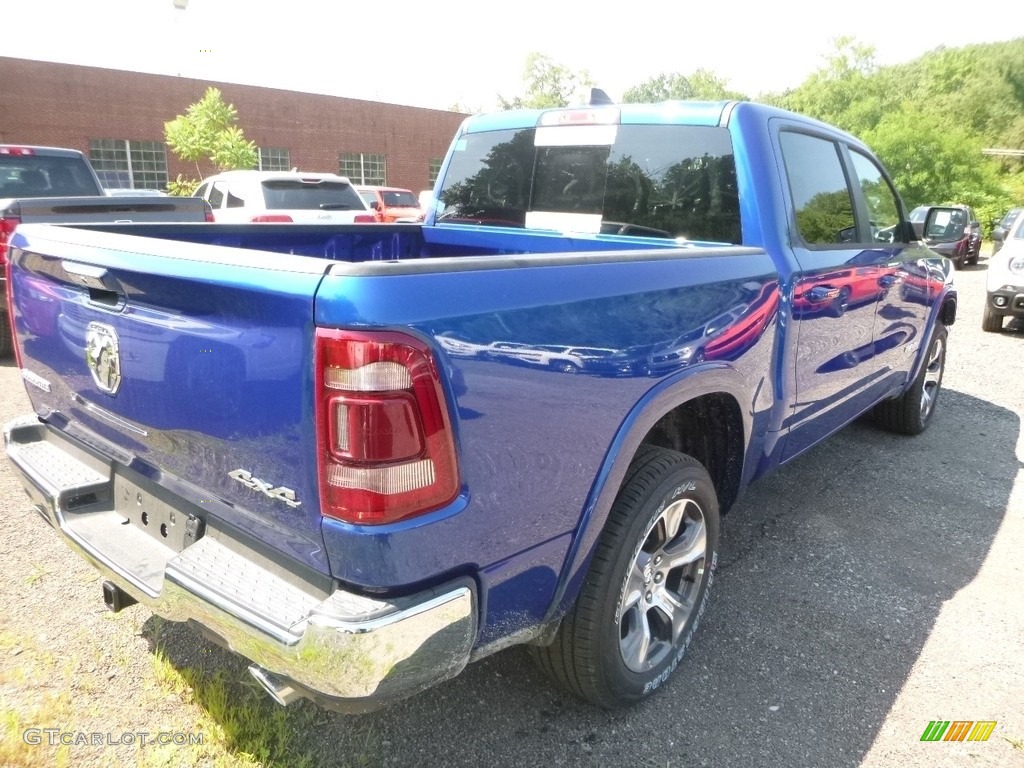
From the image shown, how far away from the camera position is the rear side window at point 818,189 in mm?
3127

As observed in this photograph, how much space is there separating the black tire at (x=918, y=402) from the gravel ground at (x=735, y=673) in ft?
4.08

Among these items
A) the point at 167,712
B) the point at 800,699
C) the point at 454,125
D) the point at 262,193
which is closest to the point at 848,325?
the point at 800,699

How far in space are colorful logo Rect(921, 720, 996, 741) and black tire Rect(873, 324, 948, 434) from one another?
2.96m

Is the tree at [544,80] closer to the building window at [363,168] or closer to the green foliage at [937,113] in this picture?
the green foliage at [937,113]

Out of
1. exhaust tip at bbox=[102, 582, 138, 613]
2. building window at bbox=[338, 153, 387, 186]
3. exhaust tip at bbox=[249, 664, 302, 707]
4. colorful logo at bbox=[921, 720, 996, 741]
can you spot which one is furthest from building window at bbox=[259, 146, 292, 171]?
colorful logo at bbox=[921, 720, 996, 741]

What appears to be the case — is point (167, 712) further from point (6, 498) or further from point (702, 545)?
point (6, 498)

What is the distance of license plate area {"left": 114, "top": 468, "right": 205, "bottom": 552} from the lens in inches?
79.8

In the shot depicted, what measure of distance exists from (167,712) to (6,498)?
2.14 m

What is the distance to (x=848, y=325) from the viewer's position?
3467 millimetres

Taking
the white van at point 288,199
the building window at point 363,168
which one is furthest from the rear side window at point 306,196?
the building window at point 363,168

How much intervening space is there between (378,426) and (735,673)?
72.4 inches

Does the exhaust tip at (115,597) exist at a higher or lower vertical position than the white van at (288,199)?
lower

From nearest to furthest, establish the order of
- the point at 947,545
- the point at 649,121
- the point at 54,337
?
the point at 54,337 < the point at 649,121 < the point at 947,545

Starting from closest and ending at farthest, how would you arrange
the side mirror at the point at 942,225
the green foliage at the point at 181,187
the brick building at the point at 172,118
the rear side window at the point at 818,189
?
the rear side window at the point at 818,189, the side mirror at the point at 942,225, the brick building at the point at 172,118, the green foliage at the point at 181,187
